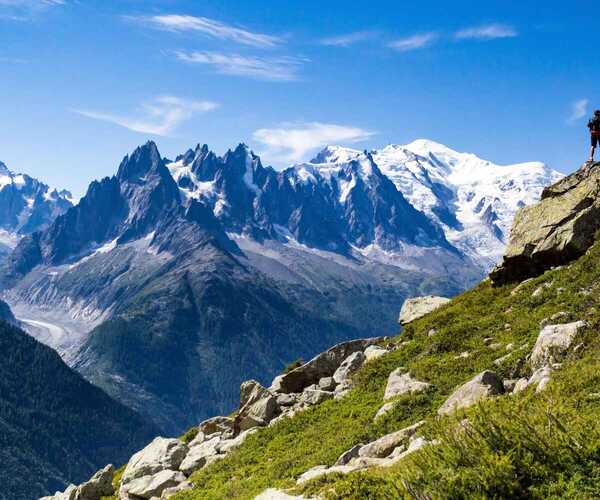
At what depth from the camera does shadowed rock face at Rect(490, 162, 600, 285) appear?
4281 cm

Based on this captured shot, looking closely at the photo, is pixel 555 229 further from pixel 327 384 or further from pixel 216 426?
pixel 216 426

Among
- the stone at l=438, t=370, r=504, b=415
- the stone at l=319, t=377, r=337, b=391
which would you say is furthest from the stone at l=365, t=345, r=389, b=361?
the stone at l=438, t=370, r=504, b=415

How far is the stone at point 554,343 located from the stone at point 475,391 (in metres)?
3.04

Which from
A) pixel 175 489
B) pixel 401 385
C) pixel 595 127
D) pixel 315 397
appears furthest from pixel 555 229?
pixel 175 489

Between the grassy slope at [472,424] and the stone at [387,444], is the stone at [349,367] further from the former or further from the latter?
the stone at [387,444]

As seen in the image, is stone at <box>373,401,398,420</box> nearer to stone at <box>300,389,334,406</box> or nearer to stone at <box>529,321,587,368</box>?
stone at <box>529,321,587,368</box>

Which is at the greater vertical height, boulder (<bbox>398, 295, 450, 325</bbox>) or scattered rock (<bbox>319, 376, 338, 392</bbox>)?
boulder (<bbox>398, 295, 450, 325</bbox>)

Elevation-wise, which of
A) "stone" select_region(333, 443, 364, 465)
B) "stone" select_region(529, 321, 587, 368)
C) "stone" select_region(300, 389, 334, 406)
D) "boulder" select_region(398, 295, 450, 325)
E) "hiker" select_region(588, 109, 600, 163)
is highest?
"hiker" select_region(588, 109, 600, 163)

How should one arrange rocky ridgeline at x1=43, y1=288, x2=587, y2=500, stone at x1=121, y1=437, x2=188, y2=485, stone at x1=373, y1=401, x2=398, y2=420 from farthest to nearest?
stone at x1=121, y1=437, x2=188, y2=485
stone at x1=373, y1=401, x2=398, y2=420
rocky ridgeline at x1=43, y1=288, x2=587, y2=500

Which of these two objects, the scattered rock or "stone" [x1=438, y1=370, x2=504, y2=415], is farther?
the scattered rock

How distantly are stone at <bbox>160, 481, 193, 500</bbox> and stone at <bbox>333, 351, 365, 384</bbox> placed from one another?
13.9 meters

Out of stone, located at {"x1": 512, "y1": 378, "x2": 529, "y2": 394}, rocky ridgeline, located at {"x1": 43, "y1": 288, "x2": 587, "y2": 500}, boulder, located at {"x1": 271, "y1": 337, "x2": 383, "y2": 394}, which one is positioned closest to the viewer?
stone, located at {"x1": 512, "y1": 378, "x2": 529, "y2": 394}

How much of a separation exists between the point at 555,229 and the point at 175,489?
96.6ft

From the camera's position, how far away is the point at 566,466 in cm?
1573
